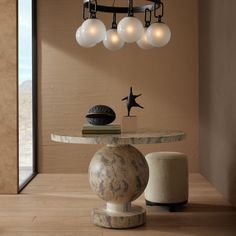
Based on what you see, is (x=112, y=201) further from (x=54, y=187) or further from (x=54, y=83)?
(x=54, y=83)

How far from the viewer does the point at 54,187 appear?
4109 mm

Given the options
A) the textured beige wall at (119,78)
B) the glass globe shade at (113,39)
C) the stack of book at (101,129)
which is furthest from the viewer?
the textured beige wall at (119,78)

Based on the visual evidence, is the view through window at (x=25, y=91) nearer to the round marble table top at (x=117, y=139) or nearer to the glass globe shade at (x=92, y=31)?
the glass globe shade at (x=92, y=31)

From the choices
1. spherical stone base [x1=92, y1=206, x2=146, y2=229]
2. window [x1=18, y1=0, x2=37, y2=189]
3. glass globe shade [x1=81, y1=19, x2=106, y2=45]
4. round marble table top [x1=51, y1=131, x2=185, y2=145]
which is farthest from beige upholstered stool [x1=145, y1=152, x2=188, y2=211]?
window [x1=18, y1=0, x2=37, y2=189]

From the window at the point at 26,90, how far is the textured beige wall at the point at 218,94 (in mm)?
1773

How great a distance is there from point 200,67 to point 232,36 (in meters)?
1.44

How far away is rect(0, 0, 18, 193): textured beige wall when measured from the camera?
3.71m

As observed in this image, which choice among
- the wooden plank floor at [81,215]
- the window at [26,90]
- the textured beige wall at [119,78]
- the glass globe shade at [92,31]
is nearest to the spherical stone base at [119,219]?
the wooden plank floor at [81,215]

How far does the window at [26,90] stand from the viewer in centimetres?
414

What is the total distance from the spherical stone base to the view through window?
145 centimetres

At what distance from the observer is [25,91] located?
14.4 feet

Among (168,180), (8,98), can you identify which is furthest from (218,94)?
(8,98)

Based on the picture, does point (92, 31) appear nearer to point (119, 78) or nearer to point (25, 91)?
point (25, 91)

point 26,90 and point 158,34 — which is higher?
point 158,34
